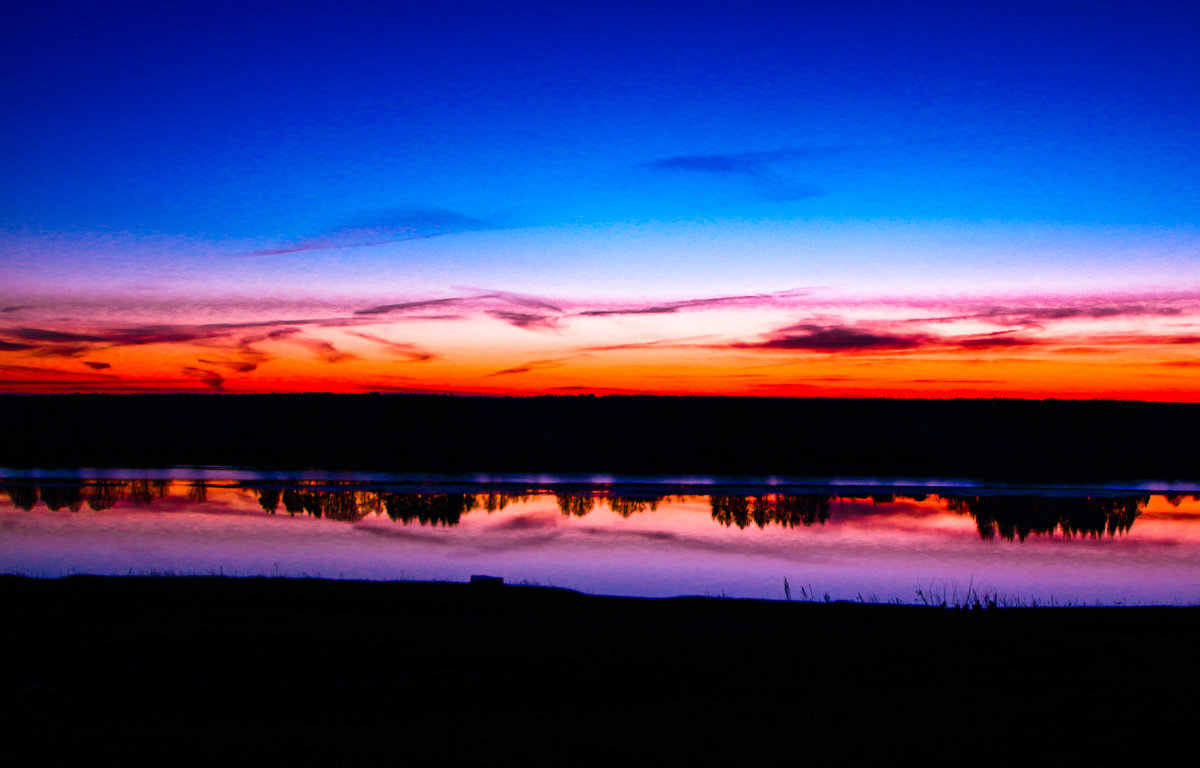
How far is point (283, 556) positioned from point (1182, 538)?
2125 centimetres

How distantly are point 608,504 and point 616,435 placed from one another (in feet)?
131

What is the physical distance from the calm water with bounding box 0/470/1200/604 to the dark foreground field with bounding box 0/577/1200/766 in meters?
4.50

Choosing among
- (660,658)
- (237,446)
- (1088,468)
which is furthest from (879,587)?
(237,446)

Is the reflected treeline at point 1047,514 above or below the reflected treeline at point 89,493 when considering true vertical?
below

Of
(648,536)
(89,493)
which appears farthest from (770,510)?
(89,493)

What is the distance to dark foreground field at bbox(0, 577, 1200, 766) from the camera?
6723 millimetres

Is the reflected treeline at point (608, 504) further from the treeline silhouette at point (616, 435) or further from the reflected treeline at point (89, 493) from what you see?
the treeline silhouette at point (616, 435)

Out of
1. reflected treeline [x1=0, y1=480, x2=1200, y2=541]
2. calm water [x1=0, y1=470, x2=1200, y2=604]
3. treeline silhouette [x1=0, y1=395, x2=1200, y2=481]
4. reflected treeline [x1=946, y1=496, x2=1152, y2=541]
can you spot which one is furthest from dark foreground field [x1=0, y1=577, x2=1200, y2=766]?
treeline silhouette [x1=0, y1=395, x2=1200, y2=481]

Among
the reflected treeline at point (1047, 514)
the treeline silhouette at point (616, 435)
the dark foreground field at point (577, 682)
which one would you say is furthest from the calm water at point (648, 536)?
the treeline silhouette at point (616, 435)

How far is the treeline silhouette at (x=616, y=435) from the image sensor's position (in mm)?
50875

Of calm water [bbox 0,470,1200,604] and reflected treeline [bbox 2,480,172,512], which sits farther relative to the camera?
reflected treeline [bbox 2,480,172,512]

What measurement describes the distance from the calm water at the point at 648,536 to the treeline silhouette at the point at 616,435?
43.1ft

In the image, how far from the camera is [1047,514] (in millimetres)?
28391

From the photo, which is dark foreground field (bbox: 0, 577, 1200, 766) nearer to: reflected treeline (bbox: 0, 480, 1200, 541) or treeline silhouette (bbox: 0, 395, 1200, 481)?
reflected treeline (bbox: 0, 480, 1200, 541)
